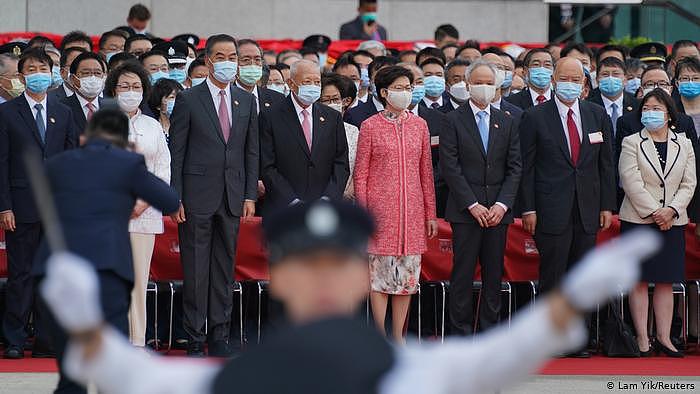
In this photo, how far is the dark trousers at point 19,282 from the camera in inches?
392

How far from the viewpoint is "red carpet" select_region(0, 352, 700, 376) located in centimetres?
952

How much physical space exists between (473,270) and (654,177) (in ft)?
5.26

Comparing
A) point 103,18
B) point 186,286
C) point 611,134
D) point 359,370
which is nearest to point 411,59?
point 611,134

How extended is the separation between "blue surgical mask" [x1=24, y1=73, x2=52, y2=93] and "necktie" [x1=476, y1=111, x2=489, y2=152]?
3.19 m

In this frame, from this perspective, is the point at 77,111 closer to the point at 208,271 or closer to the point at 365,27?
the point at 208,271

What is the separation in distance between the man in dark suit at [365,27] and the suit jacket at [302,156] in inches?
306

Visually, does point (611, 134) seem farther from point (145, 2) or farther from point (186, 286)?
point (145, 2)

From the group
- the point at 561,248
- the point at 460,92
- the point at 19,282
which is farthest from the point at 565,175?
the point at 19,282

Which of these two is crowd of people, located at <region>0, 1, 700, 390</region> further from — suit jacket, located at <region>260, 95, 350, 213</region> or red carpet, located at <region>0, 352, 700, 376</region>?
red carpet, located at <region>0, 352, 700, 376</region>

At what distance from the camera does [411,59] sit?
13781mm

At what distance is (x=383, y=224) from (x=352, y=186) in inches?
28.0

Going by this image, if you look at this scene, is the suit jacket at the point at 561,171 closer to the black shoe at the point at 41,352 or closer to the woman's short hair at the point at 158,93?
the woman's short hair at the point at 158,93

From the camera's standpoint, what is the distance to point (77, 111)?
10273 millimetres

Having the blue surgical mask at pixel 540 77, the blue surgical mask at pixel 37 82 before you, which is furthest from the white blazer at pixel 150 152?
the blue surgical mask at pixel 540 77
